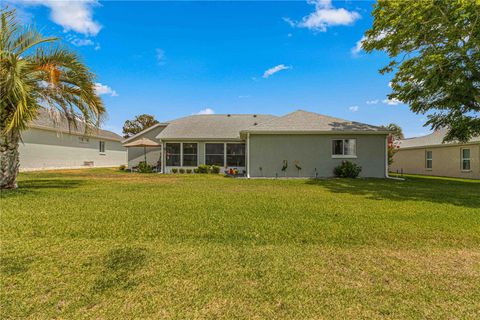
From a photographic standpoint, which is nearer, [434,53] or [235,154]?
[434,53]

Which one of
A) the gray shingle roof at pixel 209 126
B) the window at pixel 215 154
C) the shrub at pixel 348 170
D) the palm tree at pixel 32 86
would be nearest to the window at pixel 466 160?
the shrub at pixel 348 170

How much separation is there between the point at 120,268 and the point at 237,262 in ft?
5.09

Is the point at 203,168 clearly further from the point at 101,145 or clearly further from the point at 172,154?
the point at 101,145

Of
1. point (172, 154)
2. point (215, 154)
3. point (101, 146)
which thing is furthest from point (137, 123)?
point (215, 154)

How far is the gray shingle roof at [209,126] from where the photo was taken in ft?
60.7

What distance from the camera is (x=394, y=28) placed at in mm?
12312

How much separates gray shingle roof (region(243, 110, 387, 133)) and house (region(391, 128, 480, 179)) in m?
8.79

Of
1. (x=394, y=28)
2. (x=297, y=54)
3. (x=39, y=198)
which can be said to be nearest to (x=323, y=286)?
(x=39, y=198)

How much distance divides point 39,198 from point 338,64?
52.8 ft

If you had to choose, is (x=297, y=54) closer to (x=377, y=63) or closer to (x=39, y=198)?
(x=377, y=63)

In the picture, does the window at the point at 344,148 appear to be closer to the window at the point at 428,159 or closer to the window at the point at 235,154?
the window at the point at 235,154

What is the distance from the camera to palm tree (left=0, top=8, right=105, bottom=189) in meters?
7.75

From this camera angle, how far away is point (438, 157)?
65.8 feet

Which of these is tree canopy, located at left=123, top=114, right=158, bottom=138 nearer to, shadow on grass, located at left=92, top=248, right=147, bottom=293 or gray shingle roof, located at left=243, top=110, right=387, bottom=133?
gray shingle roof, located at left=243, top=110, right=387, bottom=133
